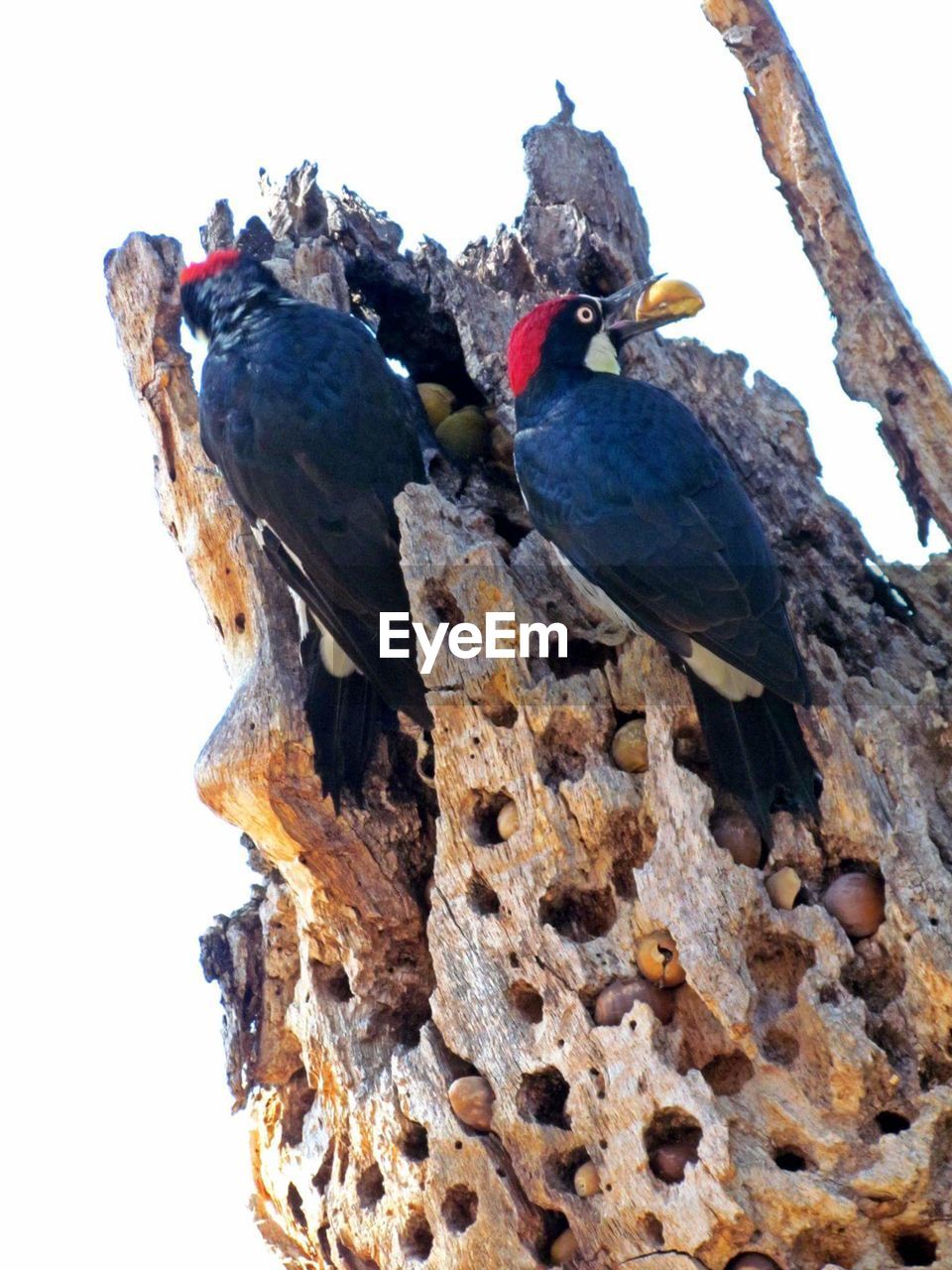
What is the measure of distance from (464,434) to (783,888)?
162 centimetres

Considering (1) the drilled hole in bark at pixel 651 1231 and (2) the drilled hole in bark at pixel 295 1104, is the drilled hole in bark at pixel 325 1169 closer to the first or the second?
(2) the drilled hole in bark at pixel 295 1104

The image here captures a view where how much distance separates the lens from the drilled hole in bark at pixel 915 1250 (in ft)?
10.2

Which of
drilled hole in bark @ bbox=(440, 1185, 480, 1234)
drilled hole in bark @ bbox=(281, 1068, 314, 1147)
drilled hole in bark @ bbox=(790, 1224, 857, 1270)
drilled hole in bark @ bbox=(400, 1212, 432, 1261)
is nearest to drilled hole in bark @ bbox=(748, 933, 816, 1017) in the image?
drilled hole in bark @ bbox=(790, 1224, 857, 1270)

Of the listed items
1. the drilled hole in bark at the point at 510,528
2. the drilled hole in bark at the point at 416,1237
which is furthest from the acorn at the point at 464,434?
the drilled hole in bark at the point at 416,1237

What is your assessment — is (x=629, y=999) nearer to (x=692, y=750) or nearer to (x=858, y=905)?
(x=858, y=905)

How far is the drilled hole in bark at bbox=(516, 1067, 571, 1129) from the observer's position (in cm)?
337

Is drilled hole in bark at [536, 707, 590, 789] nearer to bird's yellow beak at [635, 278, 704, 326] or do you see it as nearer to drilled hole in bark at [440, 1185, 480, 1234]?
drilled hole in bark at [440, 1185, 480, 1234]

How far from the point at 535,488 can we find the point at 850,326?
3.11 ft

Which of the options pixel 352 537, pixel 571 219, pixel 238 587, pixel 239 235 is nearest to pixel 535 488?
pixel 352 537

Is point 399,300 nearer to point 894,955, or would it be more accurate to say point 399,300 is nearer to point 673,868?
point 673,868

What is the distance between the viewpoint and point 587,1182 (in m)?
3.27

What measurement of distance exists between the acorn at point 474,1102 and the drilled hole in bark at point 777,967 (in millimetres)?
579

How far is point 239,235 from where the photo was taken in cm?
479

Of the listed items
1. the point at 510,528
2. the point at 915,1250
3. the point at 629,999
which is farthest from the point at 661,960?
the point at 510,528
